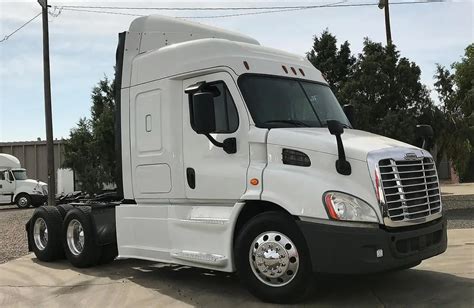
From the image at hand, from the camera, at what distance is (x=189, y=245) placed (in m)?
A: 6.69

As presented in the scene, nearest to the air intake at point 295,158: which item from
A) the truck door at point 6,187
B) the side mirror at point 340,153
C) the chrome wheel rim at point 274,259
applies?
the side mirror at point 340,153

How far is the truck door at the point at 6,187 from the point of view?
27.4 metres

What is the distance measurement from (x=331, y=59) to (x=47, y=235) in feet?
36.6

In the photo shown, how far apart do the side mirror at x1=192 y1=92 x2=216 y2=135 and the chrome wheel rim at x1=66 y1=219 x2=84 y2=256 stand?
11.9 ft

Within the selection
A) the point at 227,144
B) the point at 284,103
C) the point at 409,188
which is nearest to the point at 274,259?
the point at 227,144

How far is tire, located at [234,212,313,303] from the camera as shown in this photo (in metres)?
5.63

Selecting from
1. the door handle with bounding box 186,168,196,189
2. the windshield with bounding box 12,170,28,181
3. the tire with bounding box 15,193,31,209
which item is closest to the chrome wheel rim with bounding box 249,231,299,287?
the door handle with bounding box 186,168,196,189

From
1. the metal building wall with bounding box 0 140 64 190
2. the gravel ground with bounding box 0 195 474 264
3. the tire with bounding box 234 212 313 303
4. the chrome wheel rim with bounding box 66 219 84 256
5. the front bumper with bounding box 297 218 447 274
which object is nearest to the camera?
the front bumper with bounding box 297 218 447 274

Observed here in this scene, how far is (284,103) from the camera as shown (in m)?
6.54

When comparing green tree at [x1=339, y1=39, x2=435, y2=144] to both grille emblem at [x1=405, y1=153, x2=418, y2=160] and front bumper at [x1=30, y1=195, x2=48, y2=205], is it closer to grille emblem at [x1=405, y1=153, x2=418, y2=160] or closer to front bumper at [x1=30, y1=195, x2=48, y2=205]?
grille emblem at [x1=405, y1=153, x2=418, y2=160]

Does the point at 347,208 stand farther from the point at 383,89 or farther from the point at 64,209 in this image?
the point at 383,89

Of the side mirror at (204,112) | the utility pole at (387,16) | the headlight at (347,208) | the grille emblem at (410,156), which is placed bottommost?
the headlight at (347,208)

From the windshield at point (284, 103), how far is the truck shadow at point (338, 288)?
6.17 feet

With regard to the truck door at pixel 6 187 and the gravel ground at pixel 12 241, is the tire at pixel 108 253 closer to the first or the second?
the gravel ground at pixel 12 241
